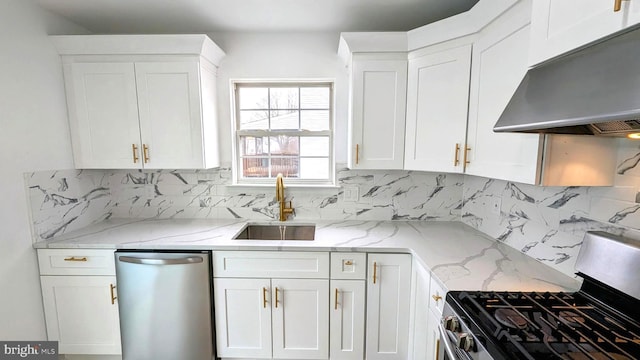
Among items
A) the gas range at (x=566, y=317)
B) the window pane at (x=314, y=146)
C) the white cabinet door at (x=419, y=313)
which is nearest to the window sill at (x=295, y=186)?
the window pane at (x=314, y=146)

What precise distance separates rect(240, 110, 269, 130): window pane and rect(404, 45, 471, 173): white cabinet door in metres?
1.21

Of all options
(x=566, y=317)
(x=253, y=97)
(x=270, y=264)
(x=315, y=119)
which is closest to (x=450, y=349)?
(x=566, y=317)

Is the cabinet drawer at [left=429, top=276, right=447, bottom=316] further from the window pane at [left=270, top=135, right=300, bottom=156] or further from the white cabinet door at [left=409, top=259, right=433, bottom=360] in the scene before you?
the window pane at [left=270, top=135, right=300, bottom=156]

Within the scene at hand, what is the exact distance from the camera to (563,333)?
0.83m

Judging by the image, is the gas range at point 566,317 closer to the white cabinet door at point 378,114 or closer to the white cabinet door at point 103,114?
the white cabinet door at point 378,114

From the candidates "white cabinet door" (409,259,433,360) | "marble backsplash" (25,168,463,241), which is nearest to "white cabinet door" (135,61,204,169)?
"marble backsplash" (25,168,463,241)

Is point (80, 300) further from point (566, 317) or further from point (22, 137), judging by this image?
point (566, 317)

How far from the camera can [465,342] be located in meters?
0.89

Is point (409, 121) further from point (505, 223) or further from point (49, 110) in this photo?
point (49, 110)

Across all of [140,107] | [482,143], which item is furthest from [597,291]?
[140,107]

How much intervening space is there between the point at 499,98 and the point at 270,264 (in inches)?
63.3

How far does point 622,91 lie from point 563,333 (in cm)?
75

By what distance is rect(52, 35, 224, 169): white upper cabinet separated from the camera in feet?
5.88

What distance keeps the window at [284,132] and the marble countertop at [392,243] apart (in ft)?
1.64
